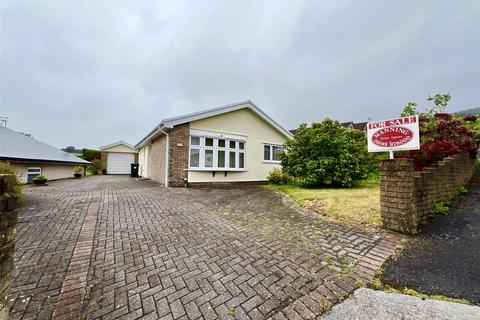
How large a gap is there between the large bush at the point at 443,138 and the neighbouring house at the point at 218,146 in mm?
7615

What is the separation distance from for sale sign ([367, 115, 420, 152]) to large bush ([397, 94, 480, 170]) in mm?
2515

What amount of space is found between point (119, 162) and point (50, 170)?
10609 mm

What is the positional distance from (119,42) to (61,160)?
9.45 metres

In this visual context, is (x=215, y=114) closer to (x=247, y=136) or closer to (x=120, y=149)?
(x=247, y=136)

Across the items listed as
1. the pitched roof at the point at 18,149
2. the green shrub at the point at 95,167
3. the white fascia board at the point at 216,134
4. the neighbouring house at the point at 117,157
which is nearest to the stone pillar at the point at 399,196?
the white fascia board at the point at 216,134

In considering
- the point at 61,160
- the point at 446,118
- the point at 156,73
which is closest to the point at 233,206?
the point at 446,118

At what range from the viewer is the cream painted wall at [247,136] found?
10312mm

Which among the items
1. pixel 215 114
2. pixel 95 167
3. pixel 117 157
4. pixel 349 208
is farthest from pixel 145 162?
pixel 349 208

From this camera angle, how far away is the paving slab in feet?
5.13

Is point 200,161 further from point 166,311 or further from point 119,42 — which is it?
point 119,42

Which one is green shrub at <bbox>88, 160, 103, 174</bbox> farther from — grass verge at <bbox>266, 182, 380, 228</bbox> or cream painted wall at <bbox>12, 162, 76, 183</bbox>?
grass verge at <bbox>266, 182, 380, 228</bbox>

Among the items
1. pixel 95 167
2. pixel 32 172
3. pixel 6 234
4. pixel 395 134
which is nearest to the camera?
pixel 6 234

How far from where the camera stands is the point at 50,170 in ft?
42.3

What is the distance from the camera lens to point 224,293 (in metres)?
1.89
